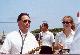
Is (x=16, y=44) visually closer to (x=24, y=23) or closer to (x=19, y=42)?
(x=19, y=42)

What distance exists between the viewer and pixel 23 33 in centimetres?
491

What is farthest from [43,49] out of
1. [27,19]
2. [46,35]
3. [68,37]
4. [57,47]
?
[46,35]

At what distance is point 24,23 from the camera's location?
5.11 m

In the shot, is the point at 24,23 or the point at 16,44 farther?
the point at 24,23

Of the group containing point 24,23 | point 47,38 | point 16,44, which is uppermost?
point 24,23

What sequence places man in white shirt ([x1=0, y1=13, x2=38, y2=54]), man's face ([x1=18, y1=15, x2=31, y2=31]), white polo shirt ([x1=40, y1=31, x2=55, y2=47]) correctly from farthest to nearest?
white polo shirt ([x1=40, y1=31, x2=55, y2=47]) → man's face ([x1=18, y1=15, x2=31, y2=31]) → man in white shirt ([x1=0, y1=13, x2=38, y2=54])

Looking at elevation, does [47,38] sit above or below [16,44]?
below

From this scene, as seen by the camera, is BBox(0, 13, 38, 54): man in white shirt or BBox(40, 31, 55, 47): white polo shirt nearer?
BBox(0, 13, 38, 54): man in white shirt

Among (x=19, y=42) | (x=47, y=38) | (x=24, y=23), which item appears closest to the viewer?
(x=19, y=42)

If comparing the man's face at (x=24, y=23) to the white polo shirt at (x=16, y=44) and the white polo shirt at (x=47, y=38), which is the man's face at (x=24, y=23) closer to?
the white polo shirt at (x=16, y=44)

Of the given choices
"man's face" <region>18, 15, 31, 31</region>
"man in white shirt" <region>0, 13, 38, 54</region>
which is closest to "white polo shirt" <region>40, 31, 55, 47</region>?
"man's face" <region>18, 15, 31, 31</region>

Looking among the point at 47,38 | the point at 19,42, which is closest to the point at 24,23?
the point at 19,42

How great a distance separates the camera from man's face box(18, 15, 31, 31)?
5.04 m

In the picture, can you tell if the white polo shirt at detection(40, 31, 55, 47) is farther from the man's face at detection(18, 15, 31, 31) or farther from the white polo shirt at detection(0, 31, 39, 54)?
the white polo shirt at detection(0, 31, 39, 54)
